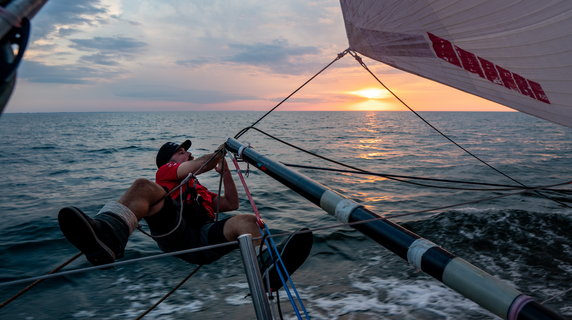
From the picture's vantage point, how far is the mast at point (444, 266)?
1143 mm

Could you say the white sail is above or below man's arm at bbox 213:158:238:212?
above

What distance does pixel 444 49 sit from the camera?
128 inches

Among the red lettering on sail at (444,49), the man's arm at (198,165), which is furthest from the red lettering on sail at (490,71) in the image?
the man's arm at (198,165)

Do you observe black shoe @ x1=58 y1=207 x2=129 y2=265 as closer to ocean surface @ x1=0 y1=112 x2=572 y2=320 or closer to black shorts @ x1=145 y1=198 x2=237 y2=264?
black shorts @ x1=145 y1=198 x2=237 y2=264

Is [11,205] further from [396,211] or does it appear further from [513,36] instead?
[513,36]

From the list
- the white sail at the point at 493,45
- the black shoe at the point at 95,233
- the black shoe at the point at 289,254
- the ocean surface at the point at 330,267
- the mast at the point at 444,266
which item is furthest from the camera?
the ocean surface at the point at 330,267

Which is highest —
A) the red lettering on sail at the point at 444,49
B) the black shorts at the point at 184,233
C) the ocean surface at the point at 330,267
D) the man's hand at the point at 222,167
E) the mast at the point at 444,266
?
the red lettering on sail at the point at 444,49

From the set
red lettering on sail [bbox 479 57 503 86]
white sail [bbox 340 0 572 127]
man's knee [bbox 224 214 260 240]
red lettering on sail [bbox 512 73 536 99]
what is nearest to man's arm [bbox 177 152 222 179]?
man's knee [bbox 224 214 260 240]

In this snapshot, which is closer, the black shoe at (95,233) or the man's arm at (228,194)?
the black shoe at (95,233)

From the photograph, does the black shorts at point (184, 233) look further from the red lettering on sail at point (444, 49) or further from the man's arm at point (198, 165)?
the red lettering on sail at point (444, 49)

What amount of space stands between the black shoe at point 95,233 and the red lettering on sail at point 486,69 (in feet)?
10.3

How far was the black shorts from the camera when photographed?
10.5ft

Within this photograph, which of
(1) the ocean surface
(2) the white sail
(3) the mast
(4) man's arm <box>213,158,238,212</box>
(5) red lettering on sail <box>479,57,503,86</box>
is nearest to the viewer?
(3) the mast

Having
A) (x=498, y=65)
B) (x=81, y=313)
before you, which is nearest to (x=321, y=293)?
(x=81, y=313)
